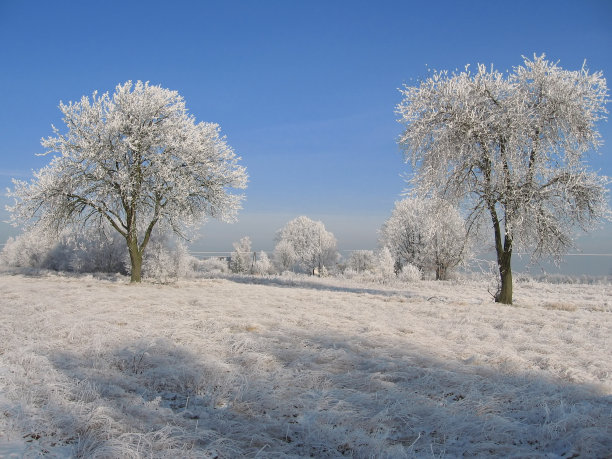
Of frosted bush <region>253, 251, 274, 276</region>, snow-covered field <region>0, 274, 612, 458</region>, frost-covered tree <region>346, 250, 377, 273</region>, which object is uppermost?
frost-covered tree <region>346, 250, 377, 273</region>

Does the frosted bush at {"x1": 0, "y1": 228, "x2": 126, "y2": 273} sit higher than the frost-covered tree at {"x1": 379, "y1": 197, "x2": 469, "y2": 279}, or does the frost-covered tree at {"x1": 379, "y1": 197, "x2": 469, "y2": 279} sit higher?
the frost-covered tree at {"x1": 379, "y1": 197, "x2": 469, "y2": 279}

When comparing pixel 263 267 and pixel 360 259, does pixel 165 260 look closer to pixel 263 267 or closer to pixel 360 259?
pixel 263 267

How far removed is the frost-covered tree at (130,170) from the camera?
16.2 metres

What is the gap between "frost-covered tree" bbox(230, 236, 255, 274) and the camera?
63.3 metres

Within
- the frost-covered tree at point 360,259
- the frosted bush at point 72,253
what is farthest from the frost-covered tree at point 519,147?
the frost-covered tree at point 360,259

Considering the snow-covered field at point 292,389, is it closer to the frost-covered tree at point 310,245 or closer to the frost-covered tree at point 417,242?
the frost-covered tree at point 417,242

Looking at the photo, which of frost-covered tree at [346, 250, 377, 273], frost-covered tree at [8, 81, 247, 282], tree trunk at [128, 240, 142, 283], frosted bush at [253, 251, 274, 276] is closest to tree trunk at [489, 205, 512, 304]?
frost-covered tree at [8, 81, 247, 282]

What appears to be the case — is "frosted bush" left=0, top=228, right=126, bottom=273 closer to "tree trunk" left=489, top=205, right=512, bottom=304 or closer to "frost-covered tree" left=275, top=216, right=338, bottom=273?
"tree trunk" left=489, top=205, right=512, bottom=304

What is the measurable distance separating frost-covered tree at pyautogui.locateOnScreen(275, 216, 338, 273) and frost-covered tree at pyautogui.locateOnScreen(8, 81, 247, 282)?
44.7 meters

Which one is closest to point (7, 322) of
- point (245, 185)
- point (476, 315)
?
point (476, 315)

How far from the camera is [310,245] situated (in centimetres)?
6275

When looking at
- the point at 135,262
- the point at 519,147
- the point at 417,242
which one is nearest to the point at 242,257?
the point at 417,242

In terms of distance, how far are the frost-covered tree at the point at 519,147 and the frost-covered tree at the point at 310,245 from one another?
4812cm

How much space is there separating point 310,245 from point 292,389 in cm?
5851
